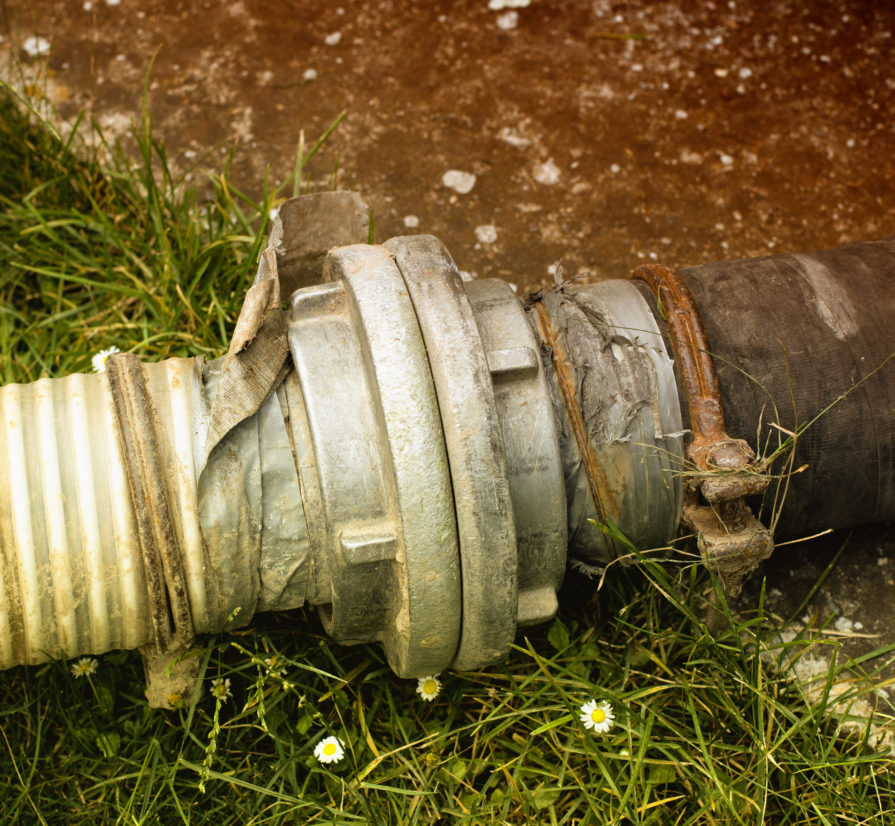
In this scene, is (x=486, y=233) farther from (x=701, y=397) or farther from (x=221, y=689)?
(x=221, y=689)

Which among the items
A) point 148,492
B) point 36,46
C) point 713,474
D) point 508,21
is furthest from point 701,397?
point 36,46

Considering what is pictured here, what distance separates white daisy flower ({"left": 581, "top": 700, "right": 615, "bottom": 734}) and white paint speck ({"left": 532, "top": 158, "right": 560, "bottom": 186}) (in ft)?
4.67

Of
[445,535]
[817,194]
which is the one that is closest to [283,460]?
[445,535]

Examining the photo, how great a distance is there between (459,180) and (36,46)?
4.57 feet

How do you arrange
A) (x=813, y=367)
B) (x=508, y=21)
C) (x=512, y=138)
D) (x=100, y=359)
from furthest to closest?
(x=508, y=21), (x=512, y=138), (x=100, y=359), (x=813, y=367)

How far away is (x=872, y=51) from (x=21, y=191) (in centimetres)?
250

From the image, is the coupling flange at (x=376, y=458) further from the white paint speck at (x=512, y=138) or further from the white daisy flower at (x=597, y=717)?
the white paint speck at (x=512, y=138)

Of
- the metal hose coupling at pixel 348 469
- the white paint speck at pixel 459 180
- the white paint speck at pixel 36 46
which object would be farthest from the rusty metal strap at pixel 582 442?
the white paint speck at pixel 36 46

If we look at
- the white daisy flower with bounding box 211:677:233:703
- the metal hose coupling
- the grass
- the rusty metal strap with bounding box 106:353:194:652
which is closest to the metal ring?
the metal hose coupling

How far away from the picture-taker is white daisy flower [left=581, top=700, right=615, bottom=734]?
1.71 meters

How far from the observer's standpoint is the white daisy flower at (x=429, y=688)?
1812mm

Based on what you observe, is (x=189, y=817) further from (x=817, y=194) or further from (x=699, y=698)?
(x=817, y=194)

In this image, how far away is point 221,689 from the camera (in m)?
1.77

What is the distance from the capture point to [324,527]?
1437 mm
